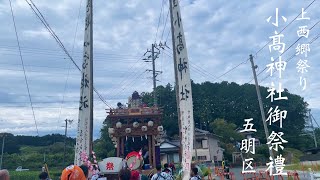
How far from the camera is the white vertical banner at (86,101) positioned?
512 inches

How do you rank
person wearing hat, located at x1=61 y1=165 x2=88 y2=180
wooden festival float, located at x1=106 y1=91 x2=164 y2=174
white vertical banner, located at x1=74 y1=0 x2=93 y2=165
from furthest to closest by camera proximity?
wooden festival float, located at x1=106 y1=91 x2=164 y2=174
white vertical banner, located at x1=74 y1=0 x2=93 y2=165
person wearing hat, located at x1=61 y1=165 x2=88 y2=180

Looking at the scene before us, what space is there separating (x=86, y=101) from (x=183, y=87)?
4.44m

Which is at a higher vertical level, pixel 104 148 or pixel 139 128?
pixel 139 128

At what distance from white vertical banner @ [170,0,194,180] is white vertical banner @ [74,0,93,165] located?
13.1 feet

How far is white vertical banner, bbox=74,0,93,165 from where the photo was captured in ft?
42.7

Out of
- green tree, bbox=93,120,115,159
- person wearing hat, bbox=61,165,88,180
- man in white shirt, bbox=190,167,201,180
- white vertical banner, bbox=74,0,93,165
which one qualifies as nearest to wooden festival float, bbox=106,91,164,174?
white vertical banner, bbox=74,0,93,165

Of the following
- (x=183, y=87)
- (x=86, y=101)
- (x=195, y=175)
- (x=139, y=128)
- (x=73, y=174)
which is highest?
(x=183, y=87)

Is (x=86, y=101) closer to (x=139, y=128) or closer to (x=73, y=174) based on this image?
(x=139, y=128)

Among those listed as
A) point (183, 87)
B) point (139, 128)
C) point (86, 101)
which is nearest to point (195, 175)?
point (183, 87)

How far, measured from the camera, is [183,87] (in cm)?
1212

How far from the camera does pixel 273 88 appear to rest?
1536 centimetres

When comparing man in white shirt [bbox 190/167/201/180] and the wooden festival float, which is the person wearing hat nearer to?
man in white shirt [bbox 190/167/201/180]

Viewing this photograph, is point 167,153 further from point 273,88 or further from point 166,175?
point 166,175

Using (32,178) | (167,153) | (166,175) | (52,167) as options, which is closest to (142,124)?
(166,175)
